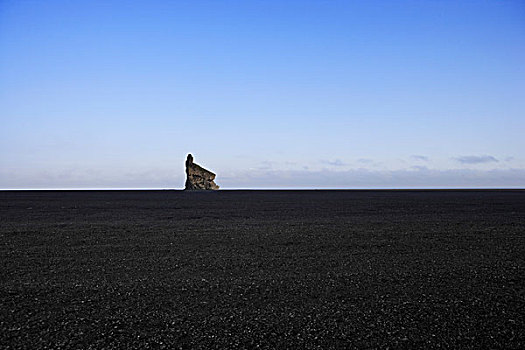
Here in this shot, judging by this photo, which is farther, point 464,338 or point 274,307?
point 274,307

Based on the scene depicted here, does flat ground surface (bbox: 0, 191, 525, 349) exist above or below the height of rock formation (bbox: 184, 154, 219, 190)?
below

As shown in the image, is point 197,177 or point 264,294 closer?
point 264,294

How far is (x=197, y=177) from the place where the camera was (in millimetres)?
182125

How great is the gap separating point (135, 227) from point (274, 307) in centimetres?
1575

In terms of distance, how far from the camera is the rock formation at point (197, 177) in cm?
17938

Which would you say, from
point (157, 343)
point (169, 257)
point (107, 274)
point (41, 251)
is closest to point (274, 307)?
point (157, 343)

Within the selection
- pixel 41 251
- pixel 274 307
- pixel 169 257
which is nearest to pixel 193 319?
pixel 274 307

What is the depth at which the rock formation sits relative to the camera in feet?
589

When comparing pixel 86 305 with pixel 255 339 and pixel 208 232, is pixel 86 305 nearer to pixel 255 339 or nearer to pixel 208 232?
pixel 255 339

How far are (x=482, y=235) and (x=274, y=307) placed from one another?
1357 centimetres

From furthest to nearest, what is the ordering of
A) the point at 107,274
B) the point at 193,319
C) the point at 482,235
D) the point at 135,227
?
the point at 135,227
the point at 482,235
the point at 107,274
the point at 193,319

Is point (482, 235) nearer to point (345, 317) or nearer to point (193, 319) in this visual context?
point (345, 317)

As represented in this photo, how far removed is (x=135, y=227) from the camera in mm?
21859

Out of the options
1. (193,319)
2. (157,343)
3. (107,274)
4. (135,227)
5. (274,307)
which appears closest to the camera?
(157,343)
